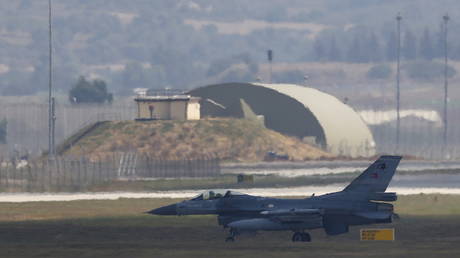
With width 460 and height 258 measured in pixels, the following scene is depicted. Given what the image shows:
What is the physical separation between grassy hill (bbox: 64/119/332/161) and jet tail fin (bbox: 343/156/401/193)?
8619 cm

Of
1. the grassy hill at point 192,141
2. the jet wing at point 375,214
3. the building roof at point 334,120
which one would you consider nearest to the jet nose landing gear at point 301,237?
the jet wing at point 375,214

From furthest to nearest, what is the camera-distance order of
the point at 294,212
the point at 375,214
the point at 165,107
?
the point at 165,107 → the point at 375,214 → the point at 294,212

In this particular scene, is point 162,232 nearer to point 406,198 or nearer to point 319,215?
point 319,215

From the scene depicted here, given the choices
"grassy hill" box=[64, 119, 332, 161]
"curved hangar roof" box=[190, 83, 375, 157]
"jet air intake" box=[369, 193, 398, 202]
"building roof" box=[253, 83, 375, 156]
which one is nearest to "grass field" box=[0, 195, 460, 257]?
"jet air intake" box=[369, 193, 398, 202]

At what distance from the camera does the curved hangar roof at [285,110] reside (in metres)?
168

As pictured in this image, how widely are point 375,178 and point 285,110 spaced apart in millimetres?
110214

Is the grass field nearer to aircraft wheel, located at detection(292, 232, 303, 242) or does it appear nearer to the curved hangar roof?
aircraft wheel, located at detection(292, 232, 303, 242)

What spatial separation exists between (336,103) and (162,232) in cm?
11719

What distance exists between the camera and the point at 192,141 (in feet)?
496

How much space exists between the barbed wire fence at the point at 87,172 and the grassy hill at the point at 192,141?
20.3 meters

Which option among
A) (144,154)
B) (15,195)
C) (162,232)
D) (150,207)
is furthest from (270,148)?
(162,232)

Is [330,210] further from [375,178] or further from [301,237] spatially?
[375,178]

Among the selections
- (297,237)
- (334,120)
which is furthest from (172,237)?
(334,120)

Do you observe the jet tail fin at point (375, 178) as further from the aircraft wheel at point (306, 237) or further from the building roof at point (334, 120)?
the building roof at point (334, 120)
